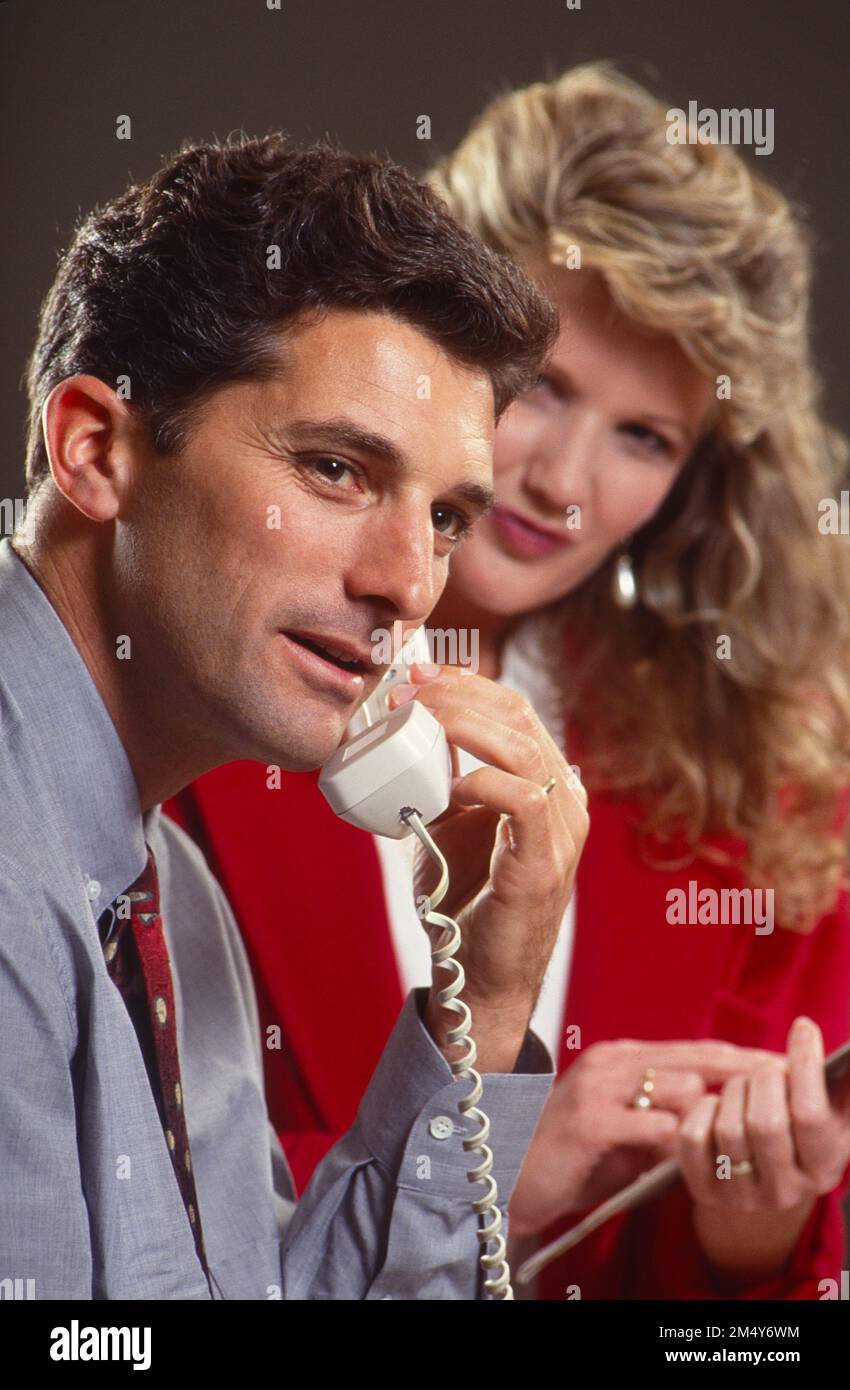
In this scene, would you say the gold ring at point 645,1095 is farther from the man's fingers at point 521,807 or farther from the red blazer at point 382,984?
the man's fingers at point 521,807

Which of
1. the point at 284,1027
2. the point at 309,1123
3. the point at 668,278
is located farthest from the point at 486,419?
the point at 309,1123

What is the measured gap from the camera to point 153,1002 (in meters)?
1.15

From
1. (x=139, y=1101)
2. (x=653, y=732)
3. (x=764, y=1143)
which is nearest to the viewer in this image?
(x=139, y=1101)

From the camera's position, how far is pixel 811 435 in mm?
1913

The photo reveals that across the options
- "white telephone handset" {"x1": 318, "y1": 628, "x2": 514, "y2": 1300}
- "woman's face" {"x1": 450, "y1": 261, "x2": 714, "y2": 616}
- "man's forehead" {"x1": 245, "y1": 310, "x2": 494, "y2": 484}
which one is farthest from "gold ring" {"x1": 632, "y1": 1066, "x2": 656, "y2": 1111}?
"man's forehead" {"x1": 245, "y1": 310, "x2": 494, "y2": 484}

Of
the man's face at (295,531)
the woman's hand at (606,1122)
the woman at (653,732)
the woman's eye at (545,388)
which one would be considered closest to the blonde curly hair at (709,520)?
the woman at (653,732)

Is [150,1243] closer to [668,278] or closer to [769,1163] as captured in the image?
[769,1163]

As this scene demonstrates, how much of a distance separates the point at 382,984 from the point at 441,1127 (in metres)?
0.45

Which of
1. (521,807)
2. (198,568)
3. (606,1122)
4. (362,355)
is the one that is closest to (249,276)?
(362,355)

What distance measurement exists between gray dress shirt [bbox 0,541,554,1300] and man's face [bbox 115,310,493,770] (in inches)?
3.8

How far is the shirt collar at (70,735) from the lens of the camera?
108 centimetres

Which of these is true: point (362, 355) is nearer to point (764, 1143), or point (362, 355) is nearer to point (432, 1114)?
point (432, 1114)

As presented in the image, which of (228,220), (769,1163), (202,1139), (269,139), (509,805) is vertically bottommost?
(769,1163)
